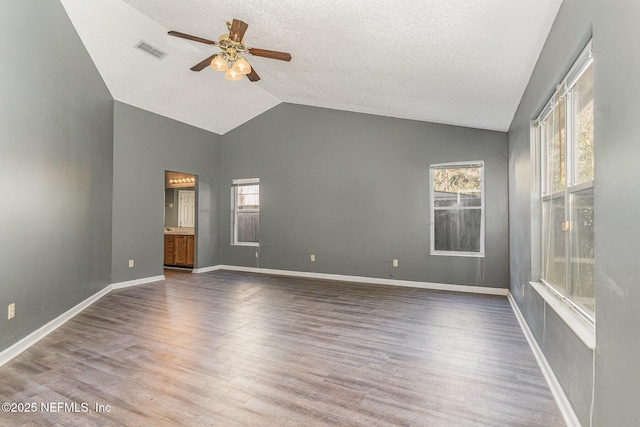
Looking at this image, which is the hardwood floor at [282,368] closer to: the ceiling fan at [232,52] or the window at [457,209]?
the window at [457,209]

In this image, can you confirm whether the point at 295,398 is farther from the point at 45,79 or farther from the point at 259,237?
the point at 259,237

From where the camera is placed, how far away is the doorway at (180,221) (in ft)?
23.6

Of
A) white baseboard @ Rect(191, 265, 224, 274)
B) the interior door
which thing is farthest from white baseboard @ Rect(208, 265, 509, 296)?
the interior door

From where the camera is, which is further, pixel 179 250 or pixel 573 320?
pixel 179 250

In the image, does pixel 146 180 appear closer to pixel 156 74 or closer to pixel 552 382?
pixel 156 74

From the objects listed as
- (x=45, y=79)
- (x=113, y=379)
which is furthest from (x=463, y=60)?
(x=45, y=79)

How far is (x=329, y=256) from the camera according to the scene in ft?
20.4

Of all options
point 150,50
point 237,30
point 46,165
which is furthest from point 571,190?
point 150,50

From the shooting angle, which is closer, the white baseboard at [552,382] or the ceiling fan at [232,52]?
the white baseboard at [552,382]

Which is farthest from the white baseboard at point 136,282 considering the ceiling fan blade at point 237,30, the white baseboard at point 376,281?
the ceiling fan blade at point 237,30

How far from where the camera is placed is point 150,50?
4488 millimetres

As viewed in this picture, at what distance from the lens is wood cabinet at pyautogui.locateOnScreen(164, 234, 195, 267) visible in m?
7.21

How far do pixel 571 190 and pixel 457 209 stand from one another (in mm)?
3372

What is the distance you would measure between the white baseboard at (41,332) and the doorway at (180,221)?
280cm
